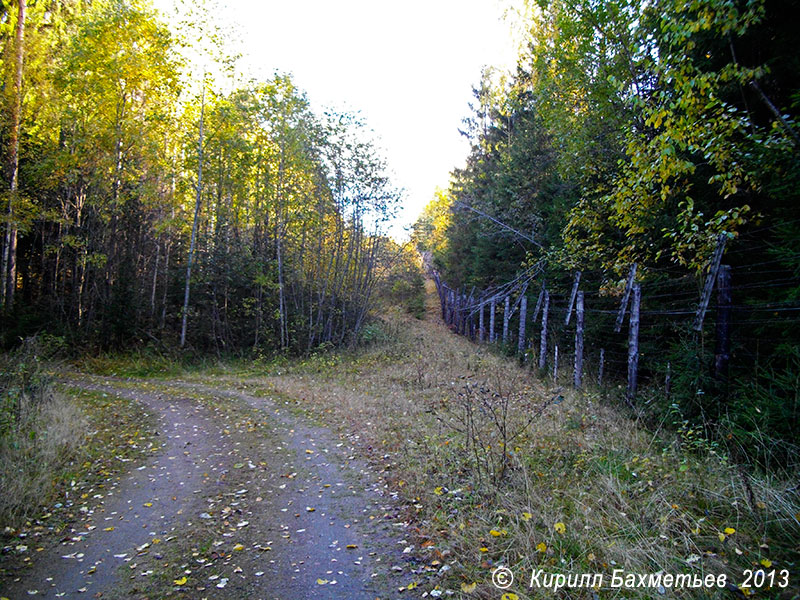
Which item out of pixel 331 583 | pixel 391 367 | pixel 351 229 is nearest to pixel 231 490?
pixel 331 583

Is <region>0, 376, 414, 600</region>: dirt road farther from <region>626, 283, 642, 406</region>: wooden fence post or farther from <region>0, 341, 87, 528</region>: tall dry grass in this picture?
<region>626, 283, 642, 406</region>: wooden fence post

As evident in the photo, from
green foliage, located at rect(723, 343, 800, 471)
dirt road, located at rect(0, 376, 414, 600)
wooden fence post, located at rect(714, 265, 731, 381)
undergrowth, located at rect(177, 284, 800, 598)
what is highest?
wooden fence post, located at rect(714, 265, 731, 381)

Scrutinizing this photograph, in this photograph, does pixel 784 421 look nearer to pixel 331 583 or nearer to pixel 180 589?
pixel 331 583

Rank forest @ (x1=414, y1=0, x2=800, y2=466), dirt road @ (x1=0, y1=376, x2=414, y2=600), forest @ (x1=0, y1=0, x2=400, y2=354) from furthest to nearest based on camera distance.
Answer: forest @ (x1=0, y1=0, x2=400, y2=354) → forest @ (x1=414, y1=0, x2=800, y2=466) → dirt road @ (x1=0, y1=376, x2=414, y2=600)

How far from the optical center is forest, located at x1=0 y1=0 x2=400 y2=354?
14.4 metres

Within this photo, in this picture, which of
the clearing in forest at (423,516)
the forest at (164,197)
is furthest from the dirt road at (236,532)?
the forest at (164,197)

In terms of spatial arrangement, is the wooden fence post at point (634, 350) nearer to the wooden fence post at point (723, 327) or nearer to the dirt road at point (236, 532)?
the wooden fence post at point (723, 327)

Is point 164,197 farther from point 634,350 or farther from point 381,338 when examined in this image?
point 634,350

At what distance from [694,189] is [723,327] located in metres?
2.55

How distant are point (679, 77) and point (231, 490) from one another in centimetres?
701

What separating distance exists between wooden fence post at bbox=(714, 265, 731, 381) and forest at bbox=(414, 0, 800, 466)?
0.14 ft

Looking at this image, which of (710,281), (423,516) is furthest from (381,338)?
(423,516)

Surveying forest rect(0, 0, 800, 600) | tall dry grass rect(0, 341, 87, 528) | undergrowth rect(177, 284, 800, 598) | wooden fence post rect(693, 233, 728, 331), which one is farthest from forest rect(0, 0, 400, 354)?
wooden fence post rect(693, 233, 728, 331)

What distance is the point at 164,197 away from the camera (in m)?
18.0
